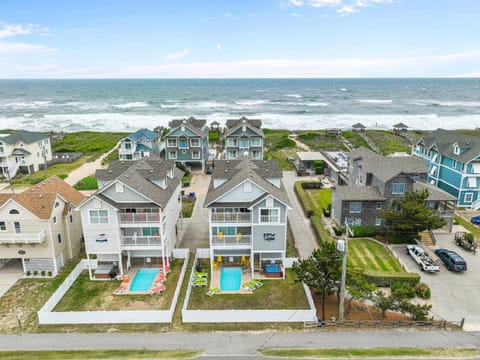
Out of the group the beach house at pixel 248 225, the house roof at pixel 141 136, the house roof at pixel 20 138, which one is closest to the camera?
the beach house at pixel 248 225

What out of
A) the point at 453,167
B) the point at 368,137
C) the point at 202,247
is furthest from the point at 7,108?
the point at 453,167

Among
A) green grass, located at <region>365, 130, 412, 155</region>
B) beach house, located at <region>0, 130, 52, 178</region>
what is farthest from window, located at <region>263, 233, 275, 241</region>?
green grass, located at <region>365, 130, 412, 155</region>

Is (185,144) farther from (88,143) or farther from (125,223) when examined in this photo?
(88,143)

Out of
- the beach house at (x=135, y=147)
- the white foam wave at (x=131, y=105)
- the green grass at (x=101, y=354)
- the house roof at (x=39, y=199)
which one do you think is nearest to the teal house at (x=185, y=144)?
the beach house at (x=135, y=147)

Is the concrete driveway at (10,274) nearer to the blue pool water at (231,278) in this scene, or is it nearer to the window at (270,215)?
the blue pool water at (231,278)

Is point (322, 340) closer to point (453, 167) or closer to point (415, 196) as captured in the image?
point (415, 196)

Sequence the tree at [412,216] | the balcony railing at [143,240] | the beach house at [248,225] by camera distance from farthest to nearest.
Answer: the tree at [412,216] < the balcony railing at [143,240] < the beach house at [248,225]
